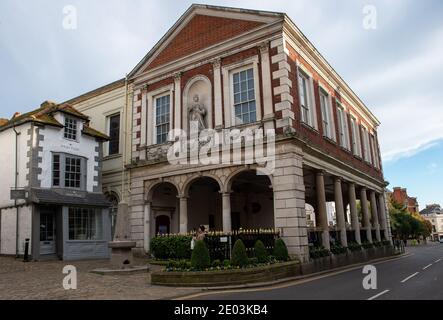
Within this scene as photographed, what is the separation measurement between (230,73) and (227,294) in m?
11.6

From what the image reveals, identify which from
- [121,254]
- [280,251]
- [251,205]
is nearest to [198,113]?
[121,254]

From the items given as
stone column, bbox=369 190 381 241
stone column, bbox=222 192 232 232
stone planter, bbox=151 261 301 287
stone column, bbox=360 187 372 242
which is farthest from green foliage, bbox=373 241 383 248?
stone planter, bbox=151 261 301 287

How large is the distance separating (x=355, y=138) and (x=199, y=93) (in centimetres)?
1250

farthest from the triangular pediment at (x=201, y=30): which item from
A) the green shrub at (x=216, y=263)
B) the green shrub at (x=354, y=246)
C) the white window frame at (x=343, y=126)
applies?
the green shrub at (x=354, y=246)

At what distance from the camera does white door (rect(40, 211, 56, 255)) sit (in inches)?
718

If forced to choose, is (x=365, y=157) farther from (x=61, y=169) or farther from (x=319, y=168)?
(x=61, y=169)

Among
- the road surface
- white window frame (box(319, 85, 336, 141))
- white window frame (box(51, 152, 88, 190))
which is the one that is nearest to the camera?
the road surface

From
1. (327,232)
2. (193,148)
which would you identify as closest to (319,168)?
(327,232)

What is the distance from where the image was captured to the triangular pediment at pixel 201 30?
18109 mm

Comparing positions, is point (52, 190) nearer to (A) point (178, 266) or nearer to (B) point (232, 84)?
(A) point (178, 266)

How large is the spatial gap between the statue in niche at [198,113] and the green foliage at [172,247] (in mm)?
A: 5482

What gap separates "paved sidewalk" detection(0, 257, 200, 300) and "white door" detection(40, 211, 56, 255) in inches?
126

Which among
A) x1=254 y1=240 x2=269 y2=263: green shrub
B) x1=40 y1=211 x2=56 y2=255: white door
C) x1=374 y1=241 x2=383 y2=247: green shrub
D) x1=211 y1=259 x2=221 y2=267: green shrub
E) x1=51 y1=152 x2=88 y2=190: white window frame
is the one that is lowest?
x1=374 y1=241 x2=383 y2=247: green shrub

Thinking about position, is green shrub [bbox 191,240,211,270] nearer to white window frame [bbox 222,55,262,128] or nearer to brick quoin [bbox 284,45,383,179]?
white window frame [bbox 222,55,262,128]
